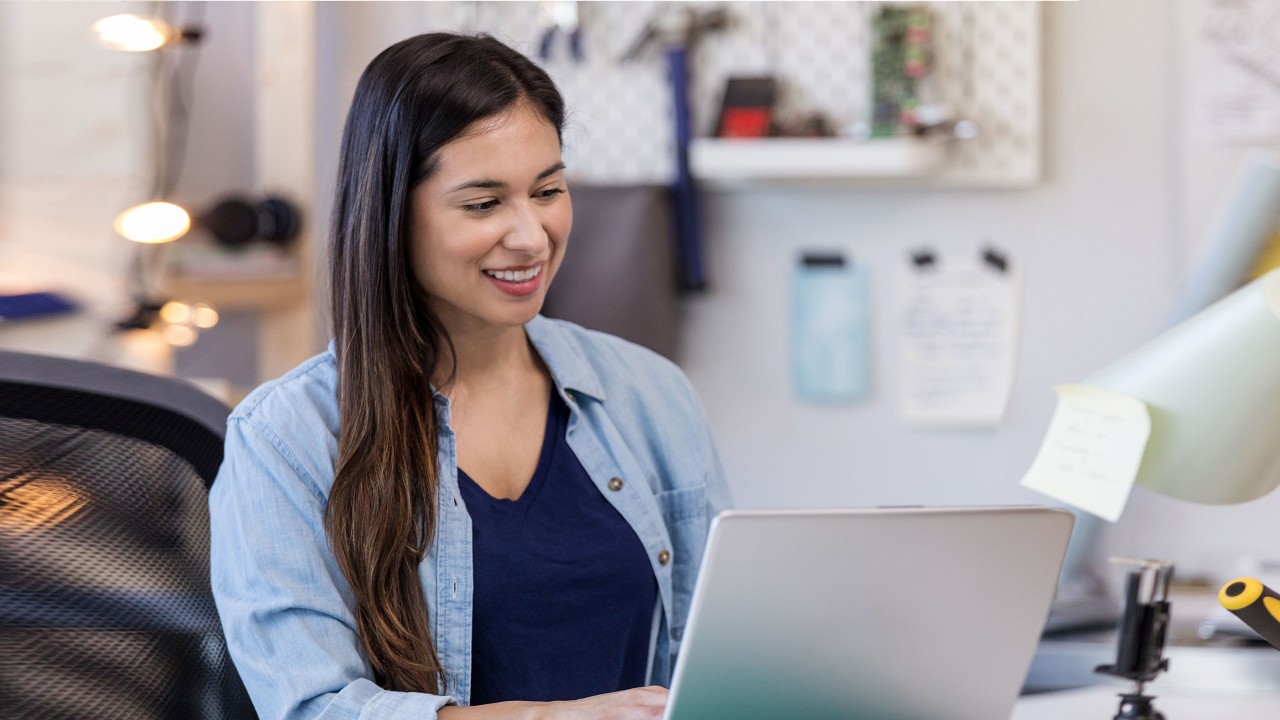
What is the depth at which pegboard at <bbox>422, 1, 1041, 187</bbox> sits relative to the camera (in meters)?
2.06

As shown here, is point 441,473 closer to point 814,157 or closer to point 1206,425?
point 1206,425

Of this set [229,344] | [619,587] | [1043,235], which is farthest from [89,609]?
[1043,235]

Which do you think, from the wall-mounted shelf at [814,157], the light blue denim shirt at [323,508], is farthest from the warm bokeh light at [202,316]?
the light blue denim shirt at [323,508]

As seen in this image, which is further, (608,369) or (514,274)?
(608,369)

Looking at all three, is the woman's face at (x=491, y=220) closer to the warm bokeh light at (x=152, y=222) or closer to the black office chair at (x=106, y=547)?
the black office chair at (x=106, y=547)

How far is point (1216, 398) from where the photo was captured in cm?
111

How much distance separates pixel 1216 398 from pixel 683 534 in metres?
0.51

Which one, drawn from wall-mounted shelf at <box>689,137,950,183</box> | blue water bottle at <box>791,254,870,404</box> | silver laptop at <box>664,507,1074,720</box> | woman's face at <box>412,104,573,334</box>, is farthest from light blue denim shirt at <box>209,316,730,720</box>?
blue water bottle at <box>791,254,870,404</box>

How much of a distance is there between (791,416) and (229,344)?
3.23ft

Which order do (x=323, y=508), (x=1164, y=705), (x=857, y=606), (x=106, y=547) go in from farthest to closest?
(x=1164, y=705), (x=323, y=508), (x=106, y=547), (x=857, y=606)

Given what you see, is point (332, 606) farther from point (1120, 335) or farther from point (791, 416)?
point (1120, 335)

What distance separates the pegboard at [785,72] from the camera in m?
2.06

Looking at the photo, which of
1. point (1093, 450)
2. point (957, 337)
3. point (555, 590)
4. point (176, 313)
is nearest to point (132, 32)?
point (176, 313)

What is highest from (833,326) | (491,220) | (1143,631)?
(491,220)
